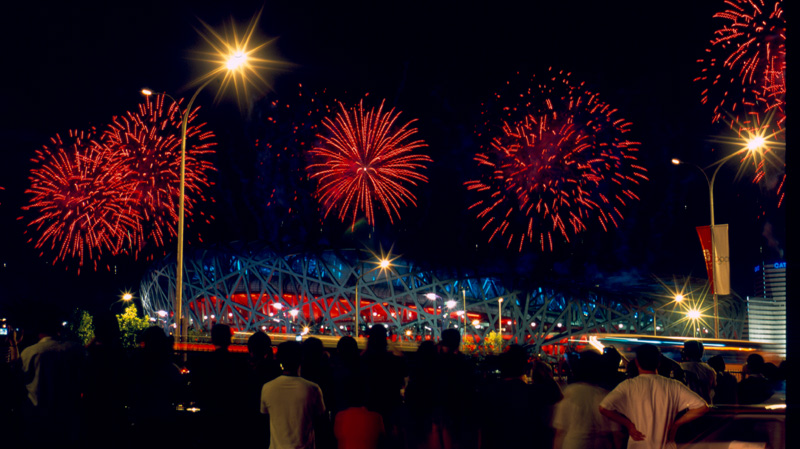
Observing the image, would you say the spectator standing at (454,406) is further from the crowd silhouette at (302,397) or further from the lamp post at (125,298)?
the lamp post at (125,298)

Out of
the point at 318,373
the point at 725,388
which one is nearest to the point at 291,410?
the point at 318,373

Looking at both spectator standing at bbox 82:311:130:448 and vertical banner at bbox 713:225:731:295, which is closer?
spectator standing at bbox 82:311:130:448

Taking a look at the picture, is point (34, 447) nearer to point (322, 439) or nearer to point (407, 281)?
point (322, 439)

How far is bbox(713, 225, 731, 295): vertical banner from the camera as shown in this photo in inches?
773

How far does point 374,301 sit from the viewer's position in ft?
283

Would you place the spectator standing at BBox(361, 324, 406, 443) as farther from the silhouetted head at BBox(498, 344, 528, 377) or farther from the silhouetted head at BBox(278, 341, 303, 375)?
the silhouetted head at BBox(498, 344, 528, 377)

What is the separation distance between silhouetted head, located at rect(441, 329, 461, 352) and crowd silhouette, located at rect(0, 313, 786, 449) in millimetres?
14

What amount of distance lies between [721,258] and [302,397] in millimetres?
17225

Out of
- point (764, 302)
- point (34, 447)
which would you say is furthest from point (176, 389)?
point (764, 302)

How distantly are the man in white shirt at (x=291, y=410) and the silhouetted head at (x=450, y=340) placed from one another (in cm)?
→ 195

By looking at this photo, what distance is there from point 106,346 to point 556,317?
2957 inches

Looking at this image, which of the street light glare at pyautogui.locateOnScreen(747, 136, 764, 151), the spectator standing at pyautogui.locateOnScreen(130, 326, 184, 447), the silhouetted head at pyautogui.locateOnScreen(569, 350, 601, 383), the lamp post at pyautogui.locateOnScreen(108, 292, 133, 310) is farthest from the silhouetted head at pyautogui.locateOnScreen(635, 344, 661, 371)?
the lamp post at pyautogui.locateOnScreen(108, 292, 133, 310)

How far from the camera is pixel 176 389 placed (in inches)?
242

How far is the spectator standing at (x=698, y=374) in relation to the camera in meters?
7.97
